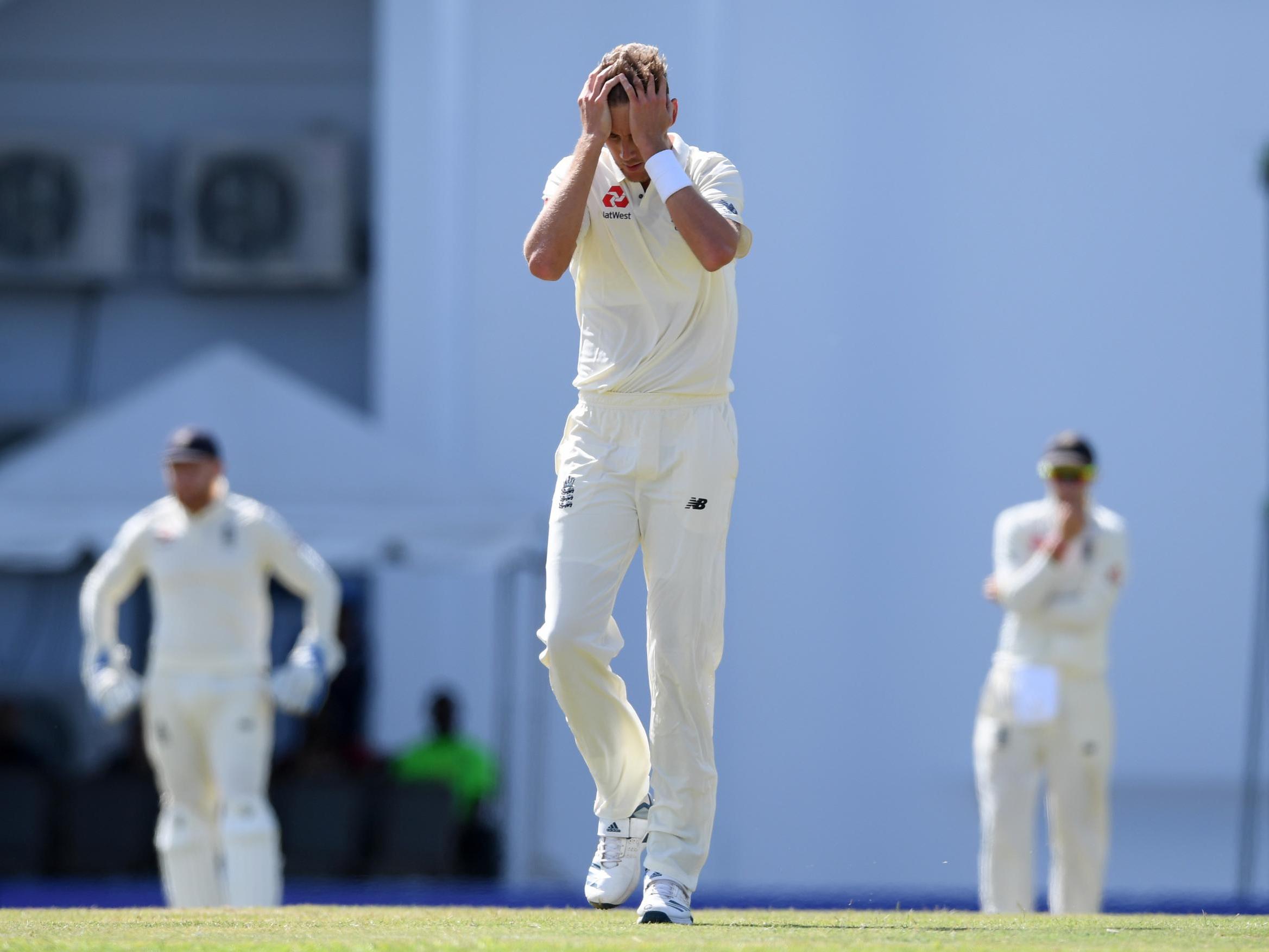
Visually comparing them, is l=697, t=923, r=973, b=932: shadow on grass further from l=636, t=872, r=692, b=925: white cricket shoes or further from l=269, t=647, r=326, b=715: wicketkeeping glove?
l=269, t=647, r=326, b=715: wicketkeeping glove

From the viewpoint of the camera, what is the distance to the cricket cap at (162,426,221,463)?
750cm

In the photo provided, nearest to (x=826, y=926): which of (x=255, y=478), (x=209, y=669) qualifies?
(x=209, y=669)

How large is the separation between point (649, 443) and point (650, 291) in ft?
1.12

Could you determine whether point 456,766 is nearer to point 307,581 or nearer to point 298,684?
point 307,581

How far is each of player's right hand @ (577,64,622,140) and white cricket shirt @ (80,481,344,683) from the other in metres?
3.46

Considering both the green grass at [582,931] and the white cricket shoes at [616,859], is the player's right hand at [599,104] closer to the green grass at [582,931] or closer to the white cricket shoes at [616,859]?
the white cricket shoes at [616,859]

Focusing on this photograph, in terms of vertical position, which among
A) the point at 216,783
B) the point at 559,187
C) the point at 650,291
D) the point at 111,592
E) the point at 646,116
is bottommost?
the point at 216,783

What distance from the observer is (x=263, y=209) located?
12.8 m

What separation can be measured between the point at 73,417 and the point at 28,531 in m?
3.48

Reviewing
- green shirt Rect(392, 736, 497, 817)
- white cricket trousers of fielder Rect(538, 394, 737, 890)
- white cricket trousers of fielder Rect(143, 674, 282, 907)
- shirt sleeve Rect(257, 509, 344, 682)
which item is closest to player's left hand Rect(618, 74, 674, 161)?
white cricket trousers of fielder Rect(538, 394, 737, 890)

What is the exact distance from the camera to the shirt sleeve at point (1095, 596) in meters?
7.59

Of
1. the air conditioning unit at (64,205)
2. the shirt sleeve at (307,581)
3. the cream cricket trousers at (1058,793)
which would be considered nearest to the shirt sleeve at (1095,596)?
the cream cricket trousers at (1058,793)

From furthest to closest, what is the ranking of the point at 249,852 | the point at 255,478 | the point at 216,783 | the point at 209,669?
the point at 255,478, the point at 216,783, the point at 209,669, the point at 249,852

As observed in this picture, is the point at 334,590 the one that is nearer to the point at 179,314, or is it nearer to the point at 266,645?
→ the point at 266,645
